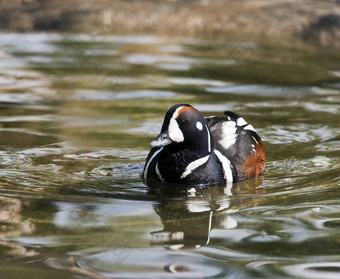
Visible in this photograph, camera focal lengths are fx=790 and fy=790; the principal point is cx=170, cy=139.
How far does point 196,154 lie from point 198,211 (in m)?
0.80

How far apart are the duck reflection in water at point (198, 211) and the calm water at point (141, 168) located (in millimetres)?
14

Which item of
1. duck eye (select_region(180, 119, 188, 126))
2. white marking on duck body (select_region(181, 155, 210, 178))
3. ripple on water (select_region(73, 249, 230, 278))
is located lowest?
ripple on water (select_region(73, 249, 230, 278))

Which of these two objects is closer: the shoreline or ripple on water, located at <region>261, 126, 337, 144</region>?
ripple on water, located at <region>261, 126, 337, 144</region>

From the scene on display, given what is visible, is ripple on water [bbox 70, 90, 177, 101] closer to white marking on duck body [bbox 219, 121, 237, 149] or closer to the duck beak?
white marking on duck body [bbox 219, 121, 237, 149]

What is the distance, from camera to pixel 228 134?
6.94 metres

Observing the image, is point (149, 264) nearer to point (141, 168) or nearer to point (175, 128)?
point (175, 128)

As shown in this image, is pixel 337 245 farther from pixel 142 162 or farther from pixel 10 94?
pixel 10 94

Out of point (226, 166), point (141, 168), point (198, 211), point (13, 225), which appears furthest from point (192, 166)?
point (13, 225)

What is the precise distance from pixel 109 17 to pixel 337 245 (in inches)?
485

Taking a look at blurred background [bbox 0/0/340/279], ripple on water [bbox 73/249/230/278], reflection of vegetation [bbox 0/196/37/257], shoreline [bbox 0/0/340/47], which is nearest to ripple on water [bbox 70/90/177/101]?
blurred background [bbox 0/0/340/279]

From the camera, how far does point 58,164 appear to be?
23.6 feet

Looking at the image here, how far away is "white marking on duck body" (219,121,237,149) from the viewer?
22.5 feet

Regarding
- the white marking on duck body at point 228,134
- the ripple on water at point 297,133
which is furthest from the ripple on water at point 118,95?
the white marking on duck body at point 228,134

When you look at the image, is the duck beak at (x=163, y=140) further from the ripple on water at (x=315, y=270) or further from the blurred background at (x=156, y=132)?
the ripple on water at (x=315, y=270)
